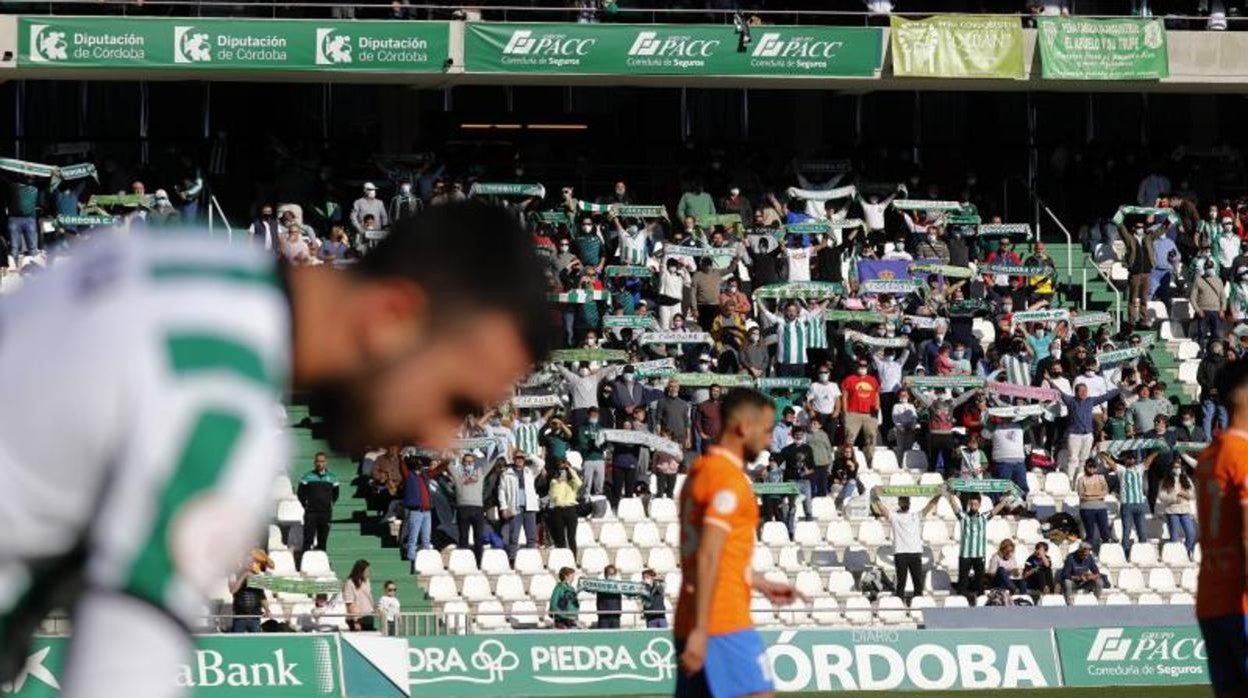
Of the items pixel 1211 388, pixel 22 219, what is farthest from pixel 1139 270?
pixel 22 219

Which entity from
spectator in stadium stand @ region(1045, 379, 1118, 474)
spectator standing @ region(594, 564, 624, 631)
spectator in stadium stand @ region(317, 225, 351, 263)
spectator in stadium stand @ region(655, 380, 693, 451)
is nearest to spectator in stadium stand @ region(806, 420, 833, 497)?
spectator in stadium stand @ region(655, 380, 693, 451)

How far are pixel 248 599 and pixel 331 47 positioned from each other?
39.5ft

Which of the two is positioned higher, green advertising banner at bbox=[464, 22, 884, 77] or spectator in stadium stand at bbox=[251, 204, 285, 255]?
green advertising banner at bbox=[464, 22, 884, 77]

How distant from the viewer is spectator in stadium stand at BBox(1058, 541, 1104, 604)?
90.2 ft

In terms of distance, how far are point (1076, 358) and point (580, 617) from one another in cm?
908

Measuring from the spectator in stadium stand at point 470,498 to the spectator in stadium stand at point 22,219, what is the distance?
7.55 metres

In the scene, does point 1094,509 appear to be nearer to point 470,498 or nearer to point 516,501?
point 516,501

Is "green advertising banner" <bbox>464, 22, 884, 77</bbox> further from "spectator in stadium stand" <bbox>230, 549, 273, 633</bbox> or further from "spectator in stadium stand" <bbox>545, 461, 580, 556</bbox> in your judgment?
"spectator in stadium stand" <bbox>230, 549, 273, 633</bbox>

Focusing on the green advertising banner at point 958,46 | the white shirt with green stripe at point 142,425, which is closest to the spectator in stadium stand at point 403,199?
the green advertising banner at point 958,46

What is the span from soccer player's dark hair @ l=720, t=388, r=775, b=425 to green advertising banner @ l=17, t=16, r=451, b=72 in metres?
24.7

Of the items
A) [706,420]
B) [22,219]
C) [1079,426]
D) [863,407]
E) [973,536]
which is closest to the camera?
[973,536]

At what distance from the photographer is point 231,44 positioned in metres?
33.9

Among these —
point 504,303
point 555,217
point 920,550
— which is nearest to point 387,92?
point 555,217

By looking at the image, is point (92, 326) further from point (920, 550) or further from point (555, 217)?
point (555, 217)
